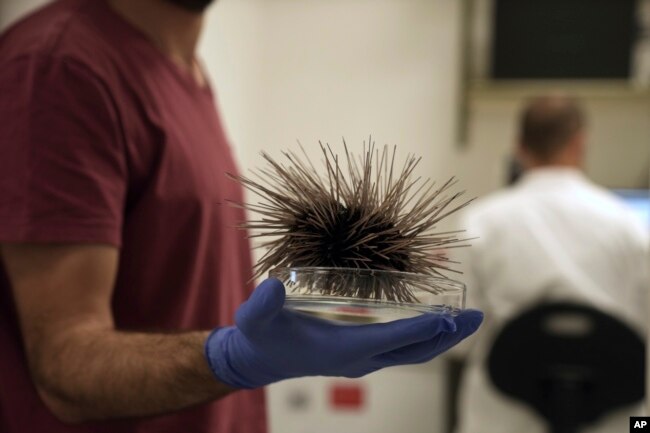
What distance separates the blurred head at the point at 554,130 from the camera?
219 cm

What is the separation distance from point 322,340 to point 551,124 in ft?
5.88

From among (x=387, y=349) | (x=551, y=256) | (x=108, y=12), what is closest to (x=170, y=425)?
(x=387, y=349)

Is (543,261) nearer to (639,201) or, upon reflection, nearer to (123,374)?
(639,201)

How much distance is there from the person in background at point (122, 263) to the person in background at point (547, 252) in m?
1.18

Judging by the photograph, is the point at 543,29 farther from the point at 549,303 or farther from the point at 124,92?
the point at 124,92

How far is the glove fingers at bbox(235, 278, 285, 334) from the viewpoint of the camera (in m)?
0.51

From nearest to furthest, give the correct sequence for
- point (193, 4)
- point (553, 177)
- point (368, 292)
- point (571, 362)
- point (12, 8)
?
point (368, 292) < point (193, 4) < point (571, 362) < point (12, 8) < point (553, 177)

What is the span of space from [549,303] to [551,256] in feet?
0.63

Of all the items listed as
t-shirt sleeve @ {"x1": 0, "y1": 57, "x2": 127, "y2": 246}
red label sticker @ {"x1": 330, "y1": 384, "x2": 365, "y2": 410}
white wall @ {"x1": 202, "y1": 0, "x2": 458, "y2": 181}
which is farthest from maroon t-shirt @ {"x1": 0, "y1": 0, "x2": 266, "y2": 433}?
red label sticker @ {"x1": 330, "y1": 384, "x2": 365, "y2": 410}

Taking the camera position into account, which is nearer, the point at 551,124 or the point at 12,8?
the point at 12,8

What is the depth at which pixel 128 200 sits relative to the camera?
2.70ft

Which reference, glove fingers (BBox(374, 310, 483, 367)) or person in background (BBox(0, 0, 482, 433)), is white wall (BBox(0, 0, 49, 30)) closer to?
person in background (BBox(0, 0, 482, 433))

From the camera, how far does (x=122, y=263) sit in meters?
0.82

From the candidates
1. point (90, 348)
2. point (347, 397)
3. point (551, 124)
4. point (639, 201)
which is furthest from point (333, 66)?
point (90, 348)
